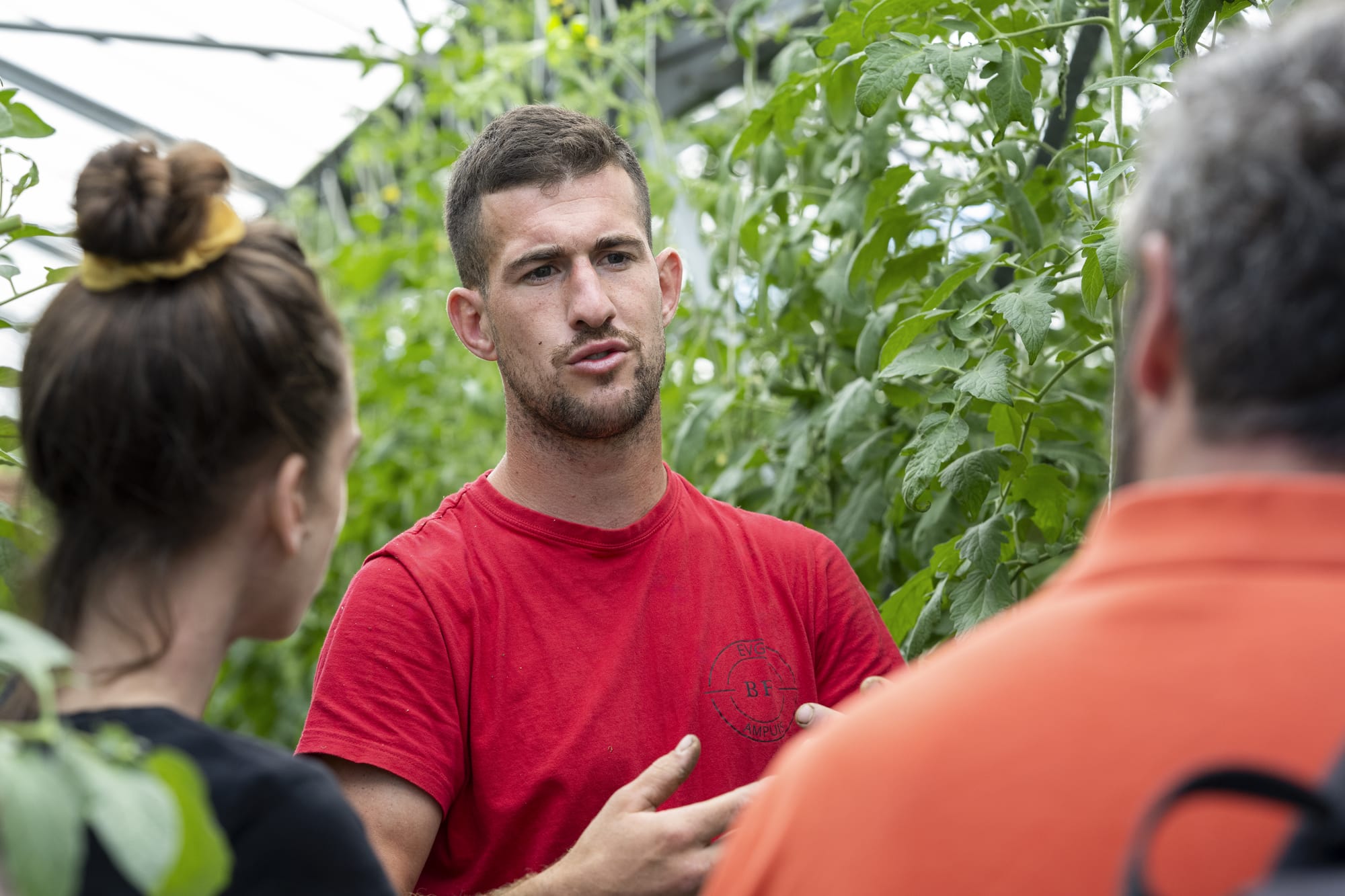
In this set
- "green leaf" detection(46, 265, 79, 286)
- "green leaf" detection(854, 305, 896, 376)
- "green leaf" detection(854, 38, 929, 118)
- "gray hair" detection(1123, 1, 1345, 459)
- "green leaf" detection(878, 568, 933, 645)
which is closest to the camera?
"gray hair" detection(1123, 1, 1345, 459)

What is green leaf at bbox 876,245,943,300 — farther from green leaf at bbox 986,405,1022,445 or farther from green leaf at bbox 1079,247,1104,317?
green leaf at bbox 1079,247,1104,317

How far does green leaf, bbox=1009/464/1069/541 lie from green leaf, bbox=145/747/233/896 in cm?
136

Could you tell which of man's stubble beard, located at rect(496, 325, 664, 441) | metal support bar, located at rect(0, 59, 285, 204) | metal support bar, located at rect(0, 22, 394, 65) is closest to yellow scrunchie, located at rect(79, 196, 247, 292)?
man's stubble beard, located at rect(496, 325, 664, 441)

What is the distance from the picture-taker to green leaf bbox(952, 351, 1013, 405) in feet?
5.52

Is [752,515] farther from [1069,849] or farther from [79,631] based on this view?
[1069,849]

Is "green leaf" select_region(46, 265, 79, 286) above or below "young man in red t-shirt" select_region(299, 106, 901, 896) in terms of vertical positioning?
above

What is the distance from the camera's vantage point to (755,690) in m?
1.83

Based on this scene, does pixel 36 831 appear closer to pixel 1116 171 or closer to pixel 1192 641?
pixel 1192 641

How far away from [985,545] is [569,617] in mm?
572

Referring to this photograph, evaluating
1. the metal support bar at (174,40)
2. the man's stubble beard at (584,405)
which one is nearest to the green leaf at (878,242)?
the man's stubble beard at (584,405)

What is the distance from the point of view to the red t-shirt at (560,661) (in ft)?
5.57

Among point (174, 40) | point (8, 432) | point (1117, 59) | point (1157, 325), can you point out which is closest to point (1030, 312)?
point (1117, 59)

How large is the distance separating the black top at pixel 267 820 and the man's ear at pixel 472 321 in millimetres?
1117

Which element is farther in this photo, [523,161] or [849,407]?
[849,407]
